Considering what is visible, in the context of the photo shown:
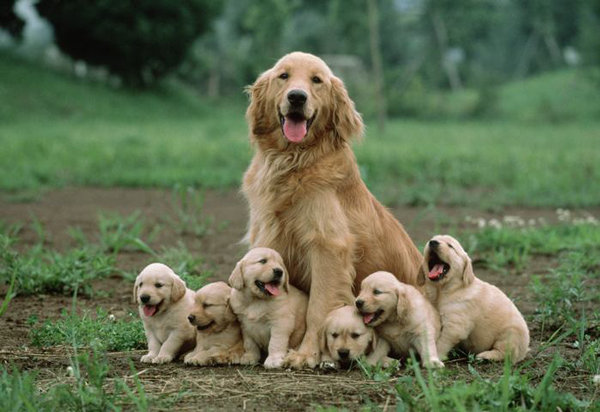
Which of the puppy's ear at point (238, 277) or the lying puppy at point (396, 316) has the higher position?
the puppy's ear at point (238, 277)

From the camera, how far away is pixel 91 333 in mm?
4992

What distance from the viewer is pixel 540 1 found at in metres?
44.2

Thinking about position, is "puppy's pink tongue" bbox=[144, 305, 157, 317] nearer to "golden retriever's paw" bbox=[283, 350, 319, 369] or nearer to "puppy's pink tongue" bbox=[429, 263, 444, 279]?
"golden retriever's paw" bbox=[283, 350, 319, 369]

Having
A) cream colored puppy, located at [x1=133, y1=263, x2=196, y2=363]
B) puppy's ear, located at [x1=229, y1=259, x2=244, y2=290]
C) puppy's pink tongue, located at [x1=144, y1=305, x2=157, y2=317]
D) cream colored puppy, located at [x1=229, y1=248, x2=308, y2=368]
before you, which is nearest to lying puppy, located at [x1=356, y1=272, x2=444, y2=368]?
cream colored puppy, located at [x1=229, y1=248, x2=308, y2=368]

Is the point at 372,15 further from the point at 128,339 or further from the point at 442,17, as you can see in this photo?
the point at 128,339

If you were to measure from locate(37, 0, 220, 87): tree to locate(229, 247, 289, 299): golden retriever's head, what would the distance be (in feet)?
89.7

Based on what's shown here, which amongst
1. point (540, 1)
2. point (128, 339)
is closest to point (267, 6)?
point (540, 1)

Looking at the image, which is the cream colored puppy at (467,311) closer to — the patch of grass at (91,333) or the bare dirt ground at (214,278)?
the bare dirt ground at (214,278)

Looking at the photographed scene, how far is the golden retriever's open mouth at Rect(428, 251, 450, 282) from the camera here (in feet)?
15.3

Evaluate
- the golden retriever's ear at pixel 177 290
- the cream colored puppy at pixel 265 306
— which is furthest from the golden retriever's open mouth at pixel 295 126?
the golden retriever's ear at pixel 177 290

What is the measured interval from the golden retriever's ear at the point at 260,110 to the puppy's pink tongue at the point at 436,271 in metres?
1.44

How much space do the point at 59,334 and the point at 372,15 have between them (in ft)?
61.9

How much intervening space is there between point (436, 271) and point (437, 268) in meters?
0.02

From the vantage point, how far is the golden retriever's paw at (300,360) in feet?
14.9
